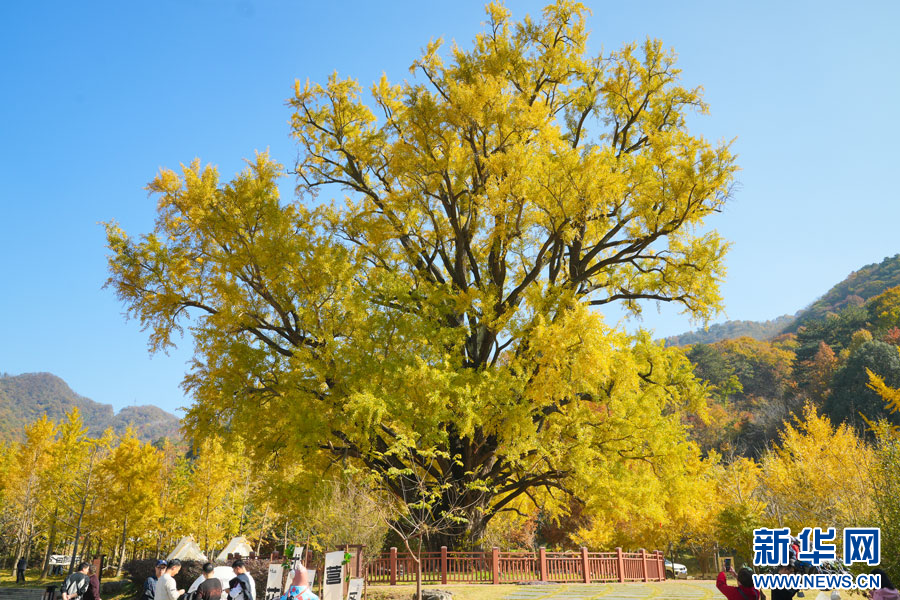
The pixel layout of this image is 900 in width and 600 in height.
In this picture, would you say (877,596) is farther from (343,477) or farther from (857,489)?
(343,477)

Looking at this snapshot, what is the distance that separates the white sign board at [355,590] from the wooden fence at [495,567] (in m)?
3.53

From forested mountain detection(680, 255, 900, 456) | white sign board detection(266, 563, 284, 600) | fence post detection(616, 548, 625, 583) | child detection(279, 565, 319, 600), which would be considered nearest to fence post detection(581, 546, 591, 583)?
fence post detection(616, 548, 625, 583)

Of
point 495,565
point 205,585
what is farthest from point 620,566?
point 205,585

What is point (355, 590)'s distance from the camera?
12273 mm

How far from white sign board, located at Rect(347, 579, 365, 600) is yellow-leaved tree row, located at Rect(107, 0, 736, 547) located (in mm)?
3041

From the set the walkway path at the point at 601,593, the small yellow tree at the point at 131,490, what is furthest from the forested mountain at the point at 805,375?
the small yellow tree at the point at 131,490

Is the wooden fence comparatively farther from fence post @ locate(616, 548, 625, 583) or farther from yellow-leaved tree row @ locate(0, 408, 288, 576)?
yellow-leaved tree row @ locate(0, 408, 288, 576)

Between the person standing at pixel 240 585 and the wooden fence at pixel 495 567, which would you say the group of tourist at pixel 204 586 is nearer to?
the person standing at pixel 240 585

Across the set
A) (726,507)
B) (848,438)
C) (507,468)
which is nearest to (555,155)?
(507,468)

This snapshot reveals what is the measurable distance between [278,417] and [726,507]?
820 inches

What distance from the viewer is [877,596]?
7258mm

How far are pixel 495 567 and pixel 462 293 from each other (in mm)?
7524

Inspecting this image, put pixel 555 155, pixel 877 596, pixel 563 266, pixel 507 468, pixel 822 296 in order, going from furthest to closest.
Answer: pixel 822 296 → pixel 563 266 → pixel 507 468 → pixel 555 155 → pixel 877 596

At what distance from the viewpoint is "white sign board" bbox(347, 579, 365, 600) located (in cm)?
1220
